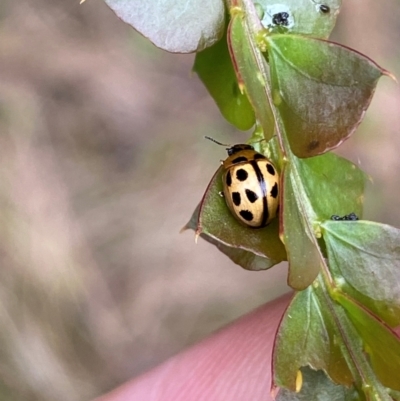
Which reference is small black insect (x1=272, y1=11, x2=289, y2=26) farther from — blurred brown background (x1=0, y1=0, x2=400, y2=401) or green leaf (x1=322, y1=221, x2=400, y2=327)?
blurred brown background (x1=0, y1=0, x2=400, y2=401)

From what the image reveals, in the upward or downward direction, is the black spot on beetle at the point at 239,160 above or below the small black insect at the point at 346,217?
above

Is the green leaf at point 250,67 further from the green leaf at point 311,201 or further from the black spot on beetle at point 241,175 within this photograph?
the black spot on beetle at point 241,175

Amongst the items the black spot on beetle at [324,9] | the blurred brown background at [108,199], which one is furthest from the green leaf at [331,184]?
the blurred brown background at [108,199]

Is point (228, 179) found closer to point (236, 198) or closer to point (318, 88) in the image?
point (236, 198)

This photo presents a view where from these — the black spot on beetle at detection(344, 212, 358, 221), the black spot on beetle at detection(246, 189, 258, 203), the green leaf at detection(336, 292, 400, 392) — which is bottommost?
the green leaf at detection(336, 292, 400, 392)

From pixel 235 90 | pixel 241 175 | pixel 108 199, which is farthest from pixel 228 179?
pixel 108 199

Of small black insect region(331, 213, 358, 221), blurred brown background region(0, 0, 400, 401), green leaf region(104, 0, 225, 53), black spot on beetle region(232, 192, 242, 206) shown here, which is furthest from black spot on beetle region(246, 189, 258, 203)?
blurred brown background region(0, 0, 400, 401)
